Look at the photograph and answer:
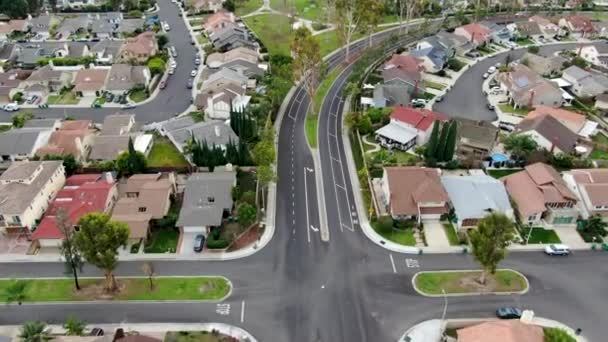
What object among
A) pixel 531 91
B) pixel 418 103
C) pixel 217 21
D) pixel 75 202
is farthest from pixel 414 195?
pixel 217 21

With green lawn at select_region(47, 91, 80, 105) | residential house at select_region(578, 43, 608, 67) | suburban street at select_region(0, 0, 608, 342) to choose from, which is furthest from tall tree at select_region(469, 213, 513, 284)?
residential house at select_region(578, 43, 608, 67)

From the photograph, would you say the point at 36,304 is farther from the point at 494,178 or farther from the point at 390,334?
the point at 494,178

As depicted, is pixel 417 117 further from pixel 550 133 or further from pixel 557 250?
pixel 557 250

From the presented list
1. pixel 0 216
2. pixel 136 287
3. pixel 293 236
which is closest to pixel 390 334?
pixel 293 236

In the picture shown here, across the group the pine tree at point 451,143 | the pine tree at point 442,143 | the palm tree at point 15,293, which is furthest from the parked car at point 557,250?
the palm tree at point 15,293

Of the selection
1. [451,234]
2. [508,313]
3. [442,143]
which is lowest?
[508,313]
